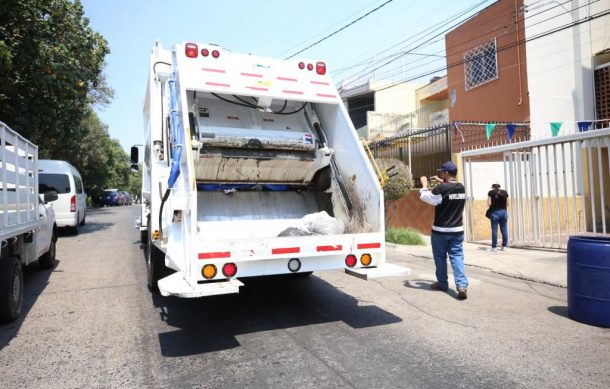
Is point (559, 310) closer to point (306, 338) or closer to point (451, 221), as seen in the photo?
point (451, 221)

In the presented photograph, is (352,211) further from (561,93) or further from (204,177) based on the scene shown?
(561,93)

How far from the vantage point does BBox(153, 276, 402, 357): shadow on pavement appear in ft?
13.7

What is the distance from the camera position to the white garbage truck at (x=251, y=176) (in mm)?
4105

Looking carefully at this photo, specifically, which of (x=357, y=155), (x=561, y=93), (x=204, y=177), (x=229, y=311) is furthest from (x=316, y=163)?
(x=561, y=93)

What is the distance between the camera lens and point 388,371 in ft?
11.2

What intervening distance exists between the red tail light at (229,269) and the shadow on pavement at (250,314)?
2.10 feet

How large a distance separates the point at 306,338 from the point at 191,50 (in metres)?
3.16

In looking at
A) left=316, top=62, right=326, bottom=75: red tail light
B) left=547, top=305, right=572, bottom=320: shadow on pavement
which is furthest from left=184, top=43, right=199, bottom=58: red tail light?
left=547, top=305, right=572, bottom=320: shadow on pavement

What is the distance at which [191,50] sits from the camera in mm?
4820

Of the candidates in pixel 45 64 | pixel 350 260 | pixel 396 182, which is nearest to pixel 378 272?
pixel 350 260

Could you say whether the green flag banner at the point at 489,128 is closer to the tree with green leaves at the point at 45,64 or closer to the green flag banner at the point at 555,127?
the green flag banner at the point at 555,127

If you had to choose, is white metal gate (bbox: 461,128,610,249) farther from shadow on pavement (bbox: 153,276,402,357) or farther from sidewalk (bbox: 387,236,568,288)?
shadow on pavement (bbox: 153,276,402,357)

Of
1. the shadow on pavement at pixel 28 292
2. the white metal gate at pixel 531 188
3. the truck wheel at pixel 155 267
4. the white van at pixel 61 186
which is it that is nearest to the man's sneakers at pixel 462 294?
the truck wheel at pixel 155 267

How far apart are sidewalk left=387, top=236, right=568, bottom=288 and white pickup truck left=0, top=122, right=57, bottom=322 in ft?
22.4
